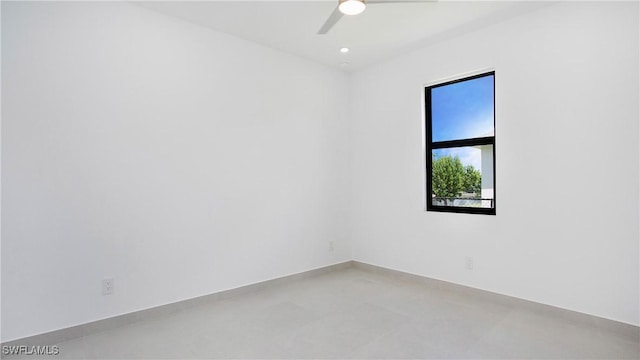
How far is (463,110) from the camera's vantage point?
362 cm

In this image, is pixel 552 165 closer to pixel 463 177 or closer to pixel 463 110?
pixel 463 177

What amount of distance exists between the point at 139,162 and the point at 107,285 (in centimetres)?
99

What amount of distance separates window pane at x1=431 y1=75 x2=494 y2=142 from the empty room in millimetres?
20

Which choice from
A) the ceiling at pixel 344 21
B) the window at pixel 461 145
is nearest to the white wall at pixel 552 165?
the window at pixel 461 145

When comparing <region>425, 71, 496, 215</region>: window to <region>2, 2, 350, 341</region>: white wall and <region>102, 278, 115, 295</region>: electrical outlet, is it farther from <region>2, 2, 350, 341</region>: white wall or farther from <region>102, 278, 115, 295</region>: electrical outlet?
<region>102, 278, 115, 295</region>: electrical outlet

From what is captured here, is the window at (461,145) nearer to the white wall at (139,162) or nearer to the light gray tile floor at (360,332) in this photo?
the light gray tile floor at (360,332)

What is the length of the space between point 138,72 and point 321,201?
2.39 meters

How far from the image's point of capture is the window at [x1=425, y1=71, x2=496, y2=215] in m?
3.41

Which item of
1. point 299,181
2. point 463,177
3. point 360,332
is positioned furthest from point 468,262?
point 299,181

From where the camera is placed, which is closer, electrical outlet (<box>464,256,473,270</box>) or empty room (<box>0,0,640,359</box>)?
empty room (<box>0,0,640,359</box>)

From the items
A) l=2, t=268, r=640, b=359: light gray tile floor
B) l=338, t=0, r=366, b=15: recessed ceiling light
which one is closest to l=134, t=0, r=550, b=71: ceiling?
l=338, t=0, r=366, b=15: recessed ceiling light

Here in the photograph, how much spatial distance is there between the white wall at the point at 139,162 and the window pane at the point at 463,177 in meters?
1.48

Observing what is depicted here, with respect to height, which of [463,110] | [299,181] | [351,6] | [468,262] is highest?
[351,6]

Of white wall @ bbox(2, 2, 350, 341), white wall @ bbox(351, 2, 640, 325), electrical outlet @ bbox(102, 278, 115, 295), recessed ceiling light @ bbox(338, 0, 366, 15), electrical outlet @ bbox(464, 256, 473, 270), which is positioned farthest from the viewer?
electrical outlet @ bbox(464, 256, 473, 270)
